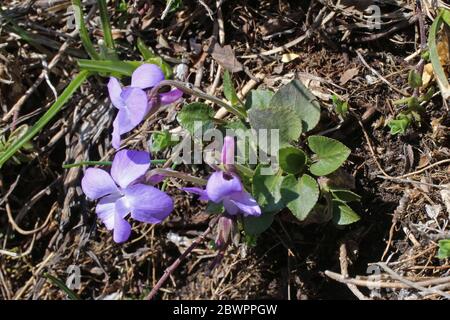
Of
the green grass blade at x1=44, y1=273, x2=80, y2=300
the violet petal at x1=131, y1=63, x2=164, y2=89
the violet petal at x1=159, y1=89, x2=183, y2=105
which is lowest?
the green grass blade at x1=44, y1=273, x2=80, y2=300

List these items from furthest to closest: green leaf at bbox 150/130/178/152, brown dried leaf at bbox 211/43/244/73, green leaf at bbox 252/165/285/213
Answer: brown dried leaf at bbox 211/43/244/73, green leaf at bbox 150/130/178/152, green leaf at bbox 252/165/285/213

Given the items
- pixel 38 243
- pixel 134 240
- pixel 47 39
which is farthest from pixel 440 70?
pixel 38 243

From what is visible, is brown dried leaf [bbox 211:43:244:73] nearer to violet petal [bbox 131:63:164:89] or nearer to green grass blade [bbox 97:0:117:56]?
green grass blade [bbox 97:0:117:56]

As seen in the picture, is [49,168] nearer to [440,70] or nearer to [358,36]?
[358,36]

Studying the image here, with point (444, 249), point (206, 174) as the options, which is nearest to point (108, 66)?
point (206, 174)

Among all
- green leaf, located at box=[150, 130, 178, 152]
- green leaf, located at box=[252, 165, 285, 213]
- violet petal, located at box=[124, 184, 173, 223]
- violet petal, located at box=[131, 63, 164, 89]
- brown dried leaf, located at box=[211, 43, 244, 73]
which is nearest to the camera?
violet petal, located at box=[124, 184, 173, 223]

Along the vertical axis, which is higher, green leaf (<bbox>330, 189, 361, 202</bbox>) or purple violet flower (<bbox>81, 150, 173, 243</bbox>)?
purple violet flower (<bbox>81, 150, 173, 243</bbox>)

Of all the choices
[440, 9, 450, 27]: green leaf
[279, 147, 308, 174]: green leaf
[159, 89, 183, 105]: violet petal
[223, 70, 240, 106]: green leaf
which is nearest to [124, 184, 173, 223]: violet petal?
[159, 89, 183, 105]: violet petal
